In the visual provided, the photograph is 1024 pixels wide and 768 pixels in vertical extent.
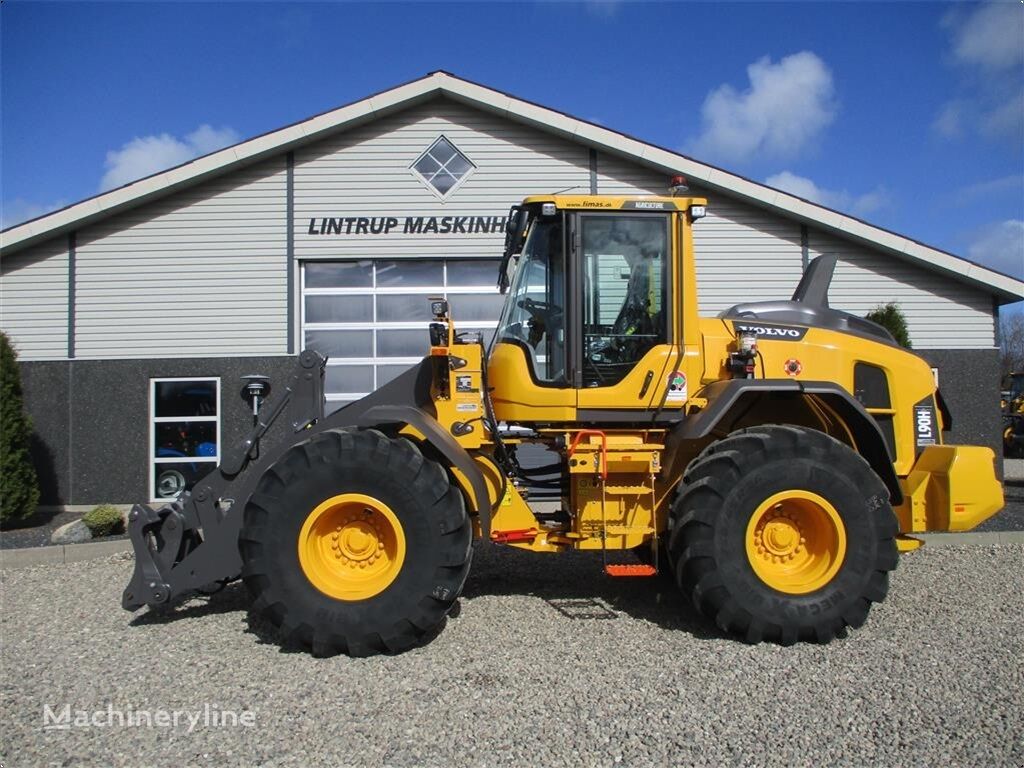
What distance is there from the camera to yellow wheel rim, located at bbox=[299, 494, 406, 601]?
16.0 feet

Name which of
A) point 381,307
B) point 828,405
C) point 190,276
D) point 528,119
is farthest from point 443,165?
point 828,405

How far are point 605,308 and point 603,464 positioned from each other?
1086mm

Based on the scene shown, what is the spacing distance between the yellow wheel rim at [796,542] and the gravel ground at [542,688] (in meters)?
0.43

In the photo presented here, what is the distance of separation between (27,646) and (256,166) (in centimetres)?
808

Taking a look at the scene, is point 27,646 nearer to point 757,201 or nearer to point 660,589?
point 660,589

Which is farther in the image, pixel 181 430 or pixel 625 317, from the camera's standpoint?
pixel 181 430

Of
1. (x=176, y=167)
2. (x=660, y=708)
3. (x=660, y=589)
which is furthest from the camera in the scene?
(x=176, y=167)

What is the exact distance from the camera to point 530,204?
18.0 ft

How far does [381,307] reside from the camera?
11484mm

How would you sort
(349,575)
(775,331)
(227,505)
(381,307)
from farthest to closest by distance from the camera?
(381,307) < (775,331) < (227,505) < (349,575)

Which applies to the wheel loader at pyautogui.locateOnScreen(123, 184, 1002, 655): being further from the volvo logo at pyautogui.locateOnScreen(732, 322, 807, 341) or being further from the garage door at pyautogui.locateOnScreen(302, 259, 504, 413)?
the garage door at pyautogui.locateOnScreen(302, 259, 504, 413)

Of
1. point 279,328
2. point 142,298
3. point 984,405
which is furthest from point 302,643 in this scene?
point 984,405

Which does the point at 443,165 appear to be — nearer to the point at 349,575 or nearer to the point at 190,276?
the point at 190,276

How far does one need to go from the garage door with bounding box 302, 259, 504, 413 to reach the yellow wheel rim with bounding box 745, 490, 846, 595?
6821mm
